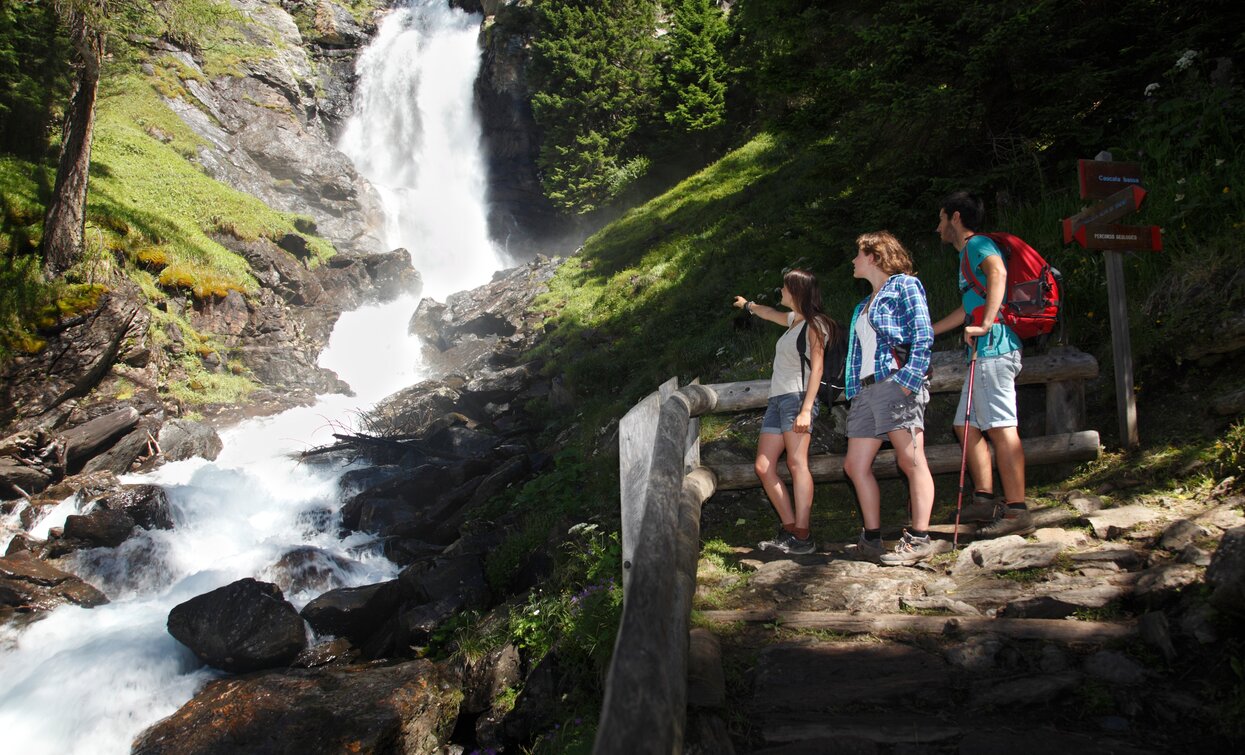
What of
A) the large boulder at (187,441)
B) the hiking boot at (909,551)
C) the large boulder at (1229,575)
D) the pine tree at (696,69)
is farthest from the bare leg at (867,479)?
the pine tree at (696,69)

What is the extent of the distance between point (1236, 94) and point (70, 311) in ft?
62.0

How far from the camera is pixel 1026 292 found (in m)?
4.42

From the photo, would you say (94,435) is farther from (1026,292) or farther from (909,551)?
(1026,292)

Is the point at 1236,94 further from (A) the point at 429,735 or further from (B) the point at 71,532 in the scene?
(B) the point at 71,532

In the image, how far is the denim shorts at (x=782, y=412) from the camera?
15.6 ft

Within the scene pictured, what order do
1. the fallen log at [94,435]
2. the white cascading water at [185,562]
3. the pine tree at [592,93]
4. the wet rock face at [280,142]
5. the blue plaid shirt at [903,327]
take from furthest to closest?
the wet rock face at [280,142] → the pine tree at [592,93] → the fallen log at [94,435] → the white cascading water at [185,562] → the blue plaid shirt at [903,327]

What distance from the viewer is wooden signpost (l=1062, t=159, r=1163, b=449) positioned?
4809 millimetres

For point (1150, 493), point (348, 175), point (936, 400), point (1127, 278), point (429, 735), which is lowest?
point (429, 735)

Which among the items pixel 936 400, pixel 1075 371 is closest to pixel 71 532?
pixel 936 400

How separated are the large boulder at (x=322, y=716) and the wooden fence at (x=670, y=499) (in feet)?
10.4

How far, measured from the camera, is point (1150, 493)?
419 centimetres

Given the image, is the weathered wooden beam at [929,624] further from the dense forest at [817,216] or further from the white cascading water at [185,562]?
the white cascading water at [185,562]

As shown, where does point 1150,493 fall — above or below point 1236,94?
below

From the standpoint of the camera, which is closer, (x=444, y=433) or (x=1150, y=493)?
(x=1150, y=493)
